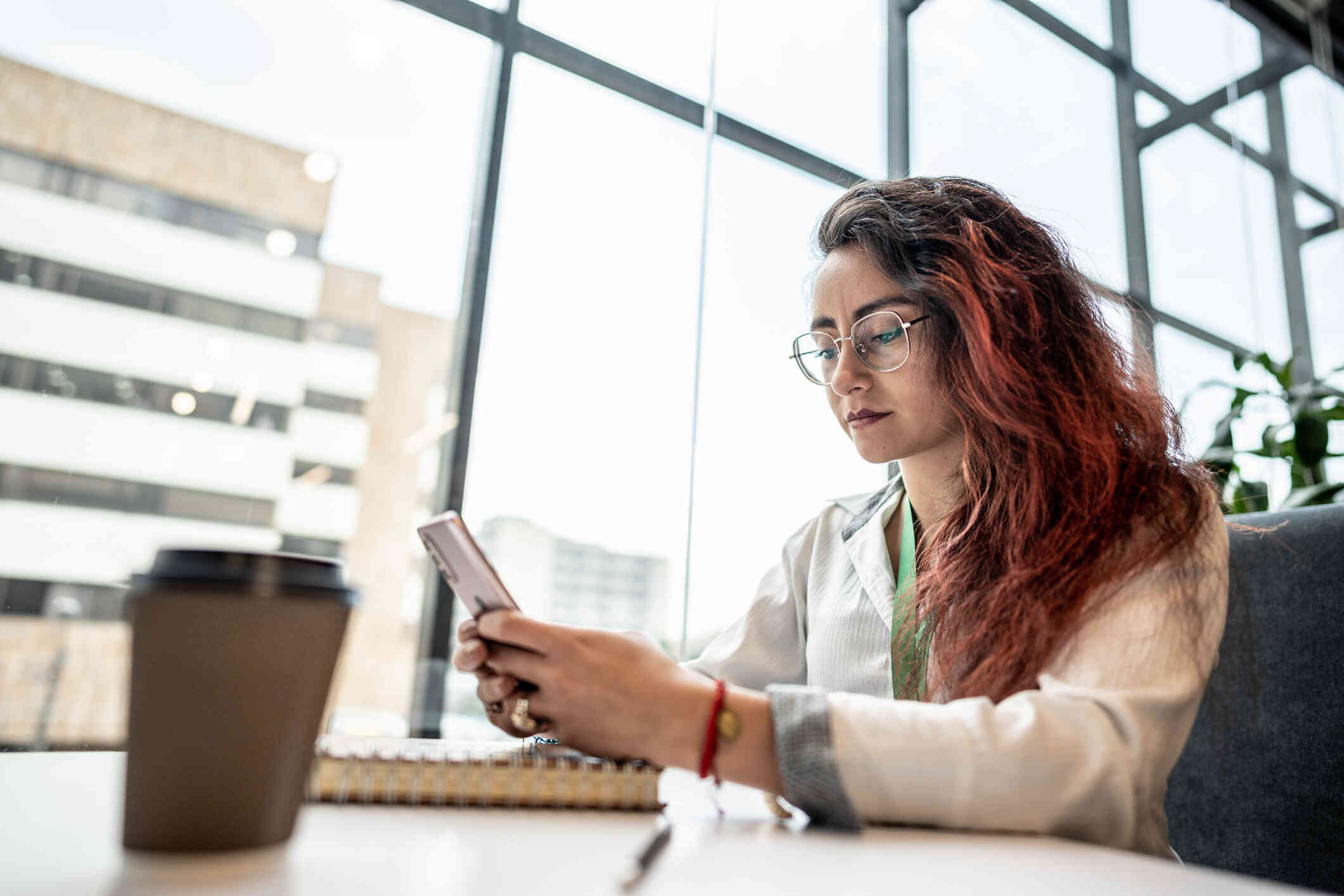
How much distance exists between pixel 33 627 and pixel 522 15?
7.63 ft

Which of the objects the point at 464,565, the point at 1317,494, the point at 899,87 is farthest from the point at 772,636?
the point at 899,87

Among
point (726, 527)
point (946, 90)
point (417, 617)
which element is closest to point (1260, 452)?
point (726, 527)

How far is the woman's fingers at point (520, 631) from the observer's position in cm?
68

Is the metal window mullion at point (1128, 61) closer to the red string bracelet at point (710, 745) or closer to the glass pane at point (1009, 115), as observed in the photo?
the glass pane at point (1009, 115)

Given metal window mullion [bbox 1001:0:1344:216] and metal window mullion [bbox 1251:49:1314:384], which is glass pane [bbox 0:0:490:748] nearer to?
metal window mullion [bbox 1001:0:1344:216]

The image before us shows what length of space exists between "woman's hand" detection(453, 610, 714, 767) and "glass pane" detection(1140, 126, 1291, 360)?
420 centimetres

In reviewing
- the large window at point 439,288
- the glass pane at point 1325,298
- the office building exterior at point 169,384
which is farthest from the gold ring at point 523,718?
the glass pane at point 1325,298

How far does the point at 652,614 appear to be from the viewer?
287cm

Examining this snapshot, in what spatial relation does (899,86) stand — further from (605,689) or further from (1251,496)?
(605,689)

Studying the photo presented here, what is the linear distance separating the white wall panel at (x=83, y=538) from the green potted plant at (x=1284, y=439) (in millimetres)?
2970

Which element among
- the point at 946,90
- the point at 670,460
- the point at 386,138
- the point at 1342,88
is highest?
the point at 1342,88

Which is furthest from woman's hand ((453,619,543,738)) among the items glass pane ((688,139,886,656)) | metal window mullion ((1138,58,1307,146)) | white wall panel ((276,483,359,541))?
metal window mullion ((1138,58,1307,146))

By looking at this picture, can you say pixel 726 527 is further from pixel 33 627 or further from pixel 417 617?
pixel 33 627

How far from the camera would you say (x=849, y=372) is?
1232mm
